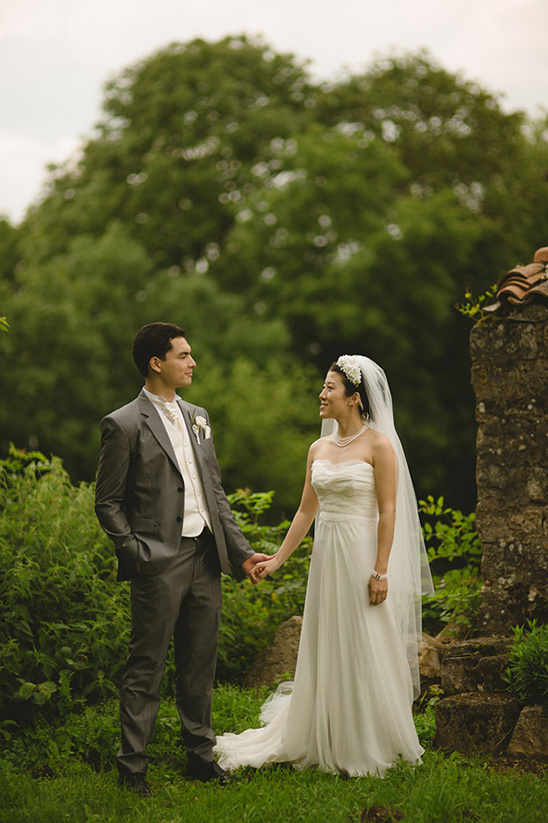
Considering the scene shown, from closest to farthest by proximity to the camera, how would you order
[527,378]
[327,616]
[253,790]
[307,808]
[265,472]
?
[307,808], [253,790], [327,616], [527,378], [265,472]

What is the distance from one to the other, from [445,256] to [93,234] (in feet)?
27.9

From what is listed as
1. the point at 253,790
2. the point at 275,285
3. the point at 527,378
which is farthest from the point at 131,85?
the point at 253,790

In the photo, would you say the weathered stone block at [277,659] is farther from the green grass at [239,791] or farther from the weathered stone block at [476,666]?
the weathered stone block at [476,666]

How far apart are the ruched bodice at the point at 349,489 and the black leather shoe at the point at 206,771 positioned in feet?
4.97

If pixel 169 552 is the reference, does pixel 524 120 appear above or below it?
above

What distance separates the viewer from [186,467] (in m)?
5.08

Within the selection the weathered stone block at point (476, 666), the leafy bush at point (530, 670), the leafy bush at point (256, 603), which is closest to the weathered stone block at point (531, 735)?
the leafy bush at point (530, 670)

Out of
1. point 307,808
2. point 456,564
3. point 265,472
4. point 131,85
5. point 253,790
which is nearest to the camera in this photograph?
point 307,808

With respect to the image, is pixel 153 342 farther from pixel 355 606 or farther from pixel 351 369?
pixel 355 606

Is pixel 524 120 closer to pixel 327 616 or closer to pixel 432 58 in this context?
pixel 432 58

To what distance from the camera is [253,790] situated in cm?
478

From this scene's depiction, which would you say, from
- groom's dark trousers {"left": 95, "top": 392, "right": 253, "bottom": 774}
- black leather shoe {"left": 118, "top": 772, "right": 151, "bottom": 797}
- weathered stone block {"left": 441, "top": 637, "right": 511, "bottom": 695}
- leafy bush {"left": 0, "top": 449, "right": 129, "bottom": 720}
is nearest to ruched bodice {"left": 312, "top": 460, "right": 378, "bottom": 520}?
groom's dark trousers {"left": 95, "top": 392, "right": 253, "bottom": 774}

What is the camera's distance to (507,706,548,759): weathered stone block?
498 cm

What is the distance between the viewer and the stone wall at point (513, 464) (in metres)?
6.05
